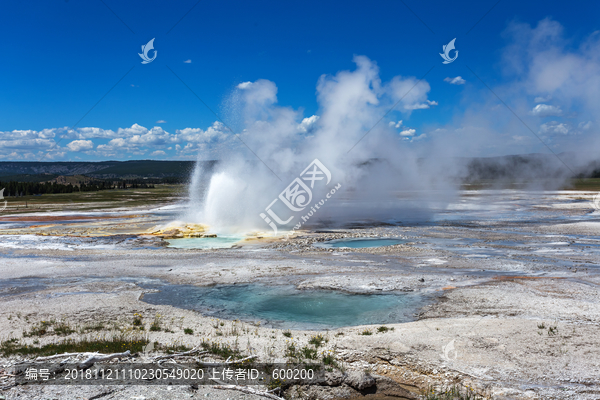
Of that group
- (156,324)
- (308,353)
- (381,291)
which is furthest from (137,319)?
(381,291)

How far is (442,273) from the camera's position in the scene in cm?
1630

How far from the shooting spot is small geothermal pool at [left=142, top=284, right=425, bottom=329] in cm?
1120

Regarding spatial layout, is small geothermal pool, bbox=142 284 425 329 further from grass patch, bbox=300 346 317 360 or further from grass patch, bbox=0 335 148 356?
grass patch, bbox=0 335 148 356

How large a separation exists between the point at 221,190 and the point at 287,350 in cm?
2742

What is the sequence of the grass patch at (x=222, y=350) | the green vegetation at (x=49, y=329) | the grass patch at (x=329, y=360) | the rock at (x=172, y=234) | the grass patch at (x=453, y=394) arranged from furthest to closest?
the rock at (x=172, y=234), the green vegetation at (x=49, y=329), the grass patch at (x=222, y=350), the grass patch at (x=329, y=360), the grass patch at (x=453, y=394)

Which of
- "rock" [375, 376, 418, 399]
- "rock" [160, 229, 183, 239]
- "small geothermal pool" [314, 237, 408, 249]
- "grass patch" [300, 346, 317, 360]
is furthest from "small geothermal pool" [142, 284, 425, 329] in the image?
"rock" [160, 229, 183, 239]

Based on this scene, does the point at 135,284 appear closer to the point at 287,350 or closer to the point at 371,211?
the point at 287,350

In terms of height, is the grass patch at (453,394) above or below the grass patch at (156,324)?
below

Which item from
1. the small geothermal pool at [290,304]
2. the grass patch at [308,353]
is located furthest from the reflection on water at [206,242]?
the grass patch at [308,353]

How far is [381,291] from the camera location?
13867mm

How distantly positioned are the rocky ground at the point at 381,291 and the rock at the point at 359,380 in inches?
0.8

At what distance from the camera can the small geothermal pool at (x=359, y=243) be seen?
76.6 ft

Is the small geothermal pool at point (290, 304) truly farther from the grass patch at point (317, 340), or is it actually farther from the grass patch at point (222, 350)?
the grass patch at point (222, 350)

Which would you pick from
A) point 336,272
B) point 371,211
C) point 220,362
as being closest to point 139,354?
point 220,362
